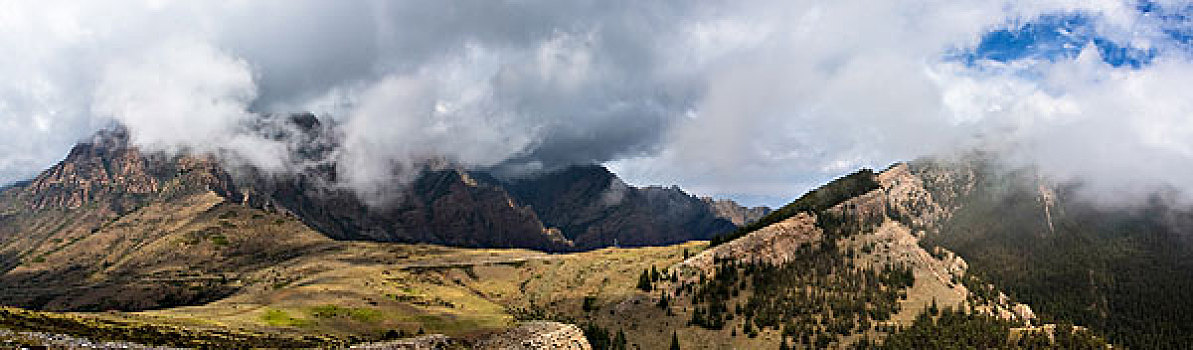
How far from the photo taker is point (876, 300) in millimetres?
169750

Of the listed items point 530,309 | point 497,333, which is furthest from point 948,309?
point 497,333

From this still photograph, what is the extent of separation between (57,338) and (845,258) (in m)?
201

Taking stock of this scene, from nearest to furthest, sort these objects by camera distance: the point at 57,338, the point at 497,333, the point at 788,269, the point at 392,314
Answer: the point at 57,338 < the point at 497,333 < the point at 392,314 < the point at 788,269

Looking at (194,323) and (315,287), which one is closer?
(194,323)

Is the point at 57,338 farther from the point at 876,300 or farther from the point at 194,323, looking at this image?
the point at 876,300

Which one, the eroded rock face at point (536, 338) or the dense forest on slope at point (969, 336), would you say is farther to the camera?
the dense forest on slope at point (969, 336)

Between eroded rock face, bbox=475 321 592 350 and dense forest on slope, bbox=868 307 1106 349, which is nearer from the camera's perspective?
eroded rock face, bbox=475 321 592 350

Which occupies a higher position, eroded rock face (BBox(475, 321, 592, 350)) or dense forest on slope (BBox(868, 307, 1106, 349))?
eroded rock face (BBox(475, 321, 592, 350))

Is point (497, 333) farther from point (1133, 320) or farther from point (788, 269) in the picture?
point (1133, 320)

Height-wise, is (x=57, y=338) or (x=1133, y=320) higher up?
(x=57, y=338)

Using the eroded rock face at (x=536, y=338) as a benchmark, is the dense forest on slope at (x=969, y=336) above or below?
below

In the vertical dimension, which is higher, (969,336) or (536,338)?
(536,338)

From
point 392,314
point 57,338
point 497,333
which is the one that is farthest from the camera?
point 392,314

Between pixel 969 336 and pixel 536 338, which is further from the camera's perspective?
pixel 969 336
